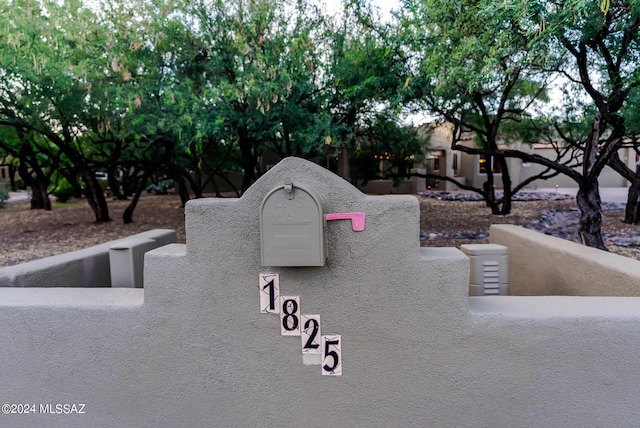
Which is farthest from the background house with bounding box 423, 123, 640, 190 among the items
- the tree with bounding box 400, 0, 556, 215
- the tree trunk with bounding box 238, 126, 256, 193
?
the tree with bounding box 400, 0, 556, 215

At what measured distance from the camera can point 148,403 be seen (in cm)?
258

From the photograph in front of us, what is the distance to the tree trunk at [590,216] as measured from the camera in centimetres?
828

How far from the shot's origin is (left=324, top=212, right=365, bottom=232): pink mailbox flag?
7.91ft

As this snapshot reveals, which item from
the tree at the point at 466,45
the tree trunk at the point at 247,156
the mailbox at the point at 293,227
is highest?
the tree at the point at 466,45

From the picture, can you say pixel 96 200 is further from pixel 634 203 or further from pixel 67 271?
pixel 634 203

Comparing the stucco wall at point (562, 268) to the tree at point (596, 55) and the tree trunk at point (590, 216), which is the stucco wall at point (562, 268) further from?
the tree trunk at point (590, 216)

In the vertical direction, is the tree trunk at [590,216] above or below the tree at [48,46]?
below

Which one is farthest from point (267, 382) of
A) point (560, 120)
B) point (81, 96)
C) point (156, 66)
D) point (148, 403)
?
point (560, 120)

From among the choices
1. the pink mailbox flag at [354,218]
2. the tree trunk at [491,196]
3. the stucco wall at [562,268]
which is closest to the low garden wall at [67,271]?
the pink mailbox flag at [354,218]

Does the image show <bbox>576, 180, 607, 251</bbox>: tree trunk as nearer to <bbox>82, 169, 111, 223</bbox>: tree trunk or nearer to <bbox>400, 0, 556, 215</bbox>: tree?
<bbox>400, 0, 556, 215</bbox>: tree

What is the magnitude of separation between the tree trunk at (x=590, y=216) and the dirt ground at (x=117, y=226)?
137 centimetres

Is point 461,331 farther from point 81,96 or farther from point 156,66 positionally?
point 81,96

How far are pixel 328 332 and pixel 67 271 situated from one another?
249 cm

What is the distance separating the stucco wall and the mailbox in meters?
2.19
